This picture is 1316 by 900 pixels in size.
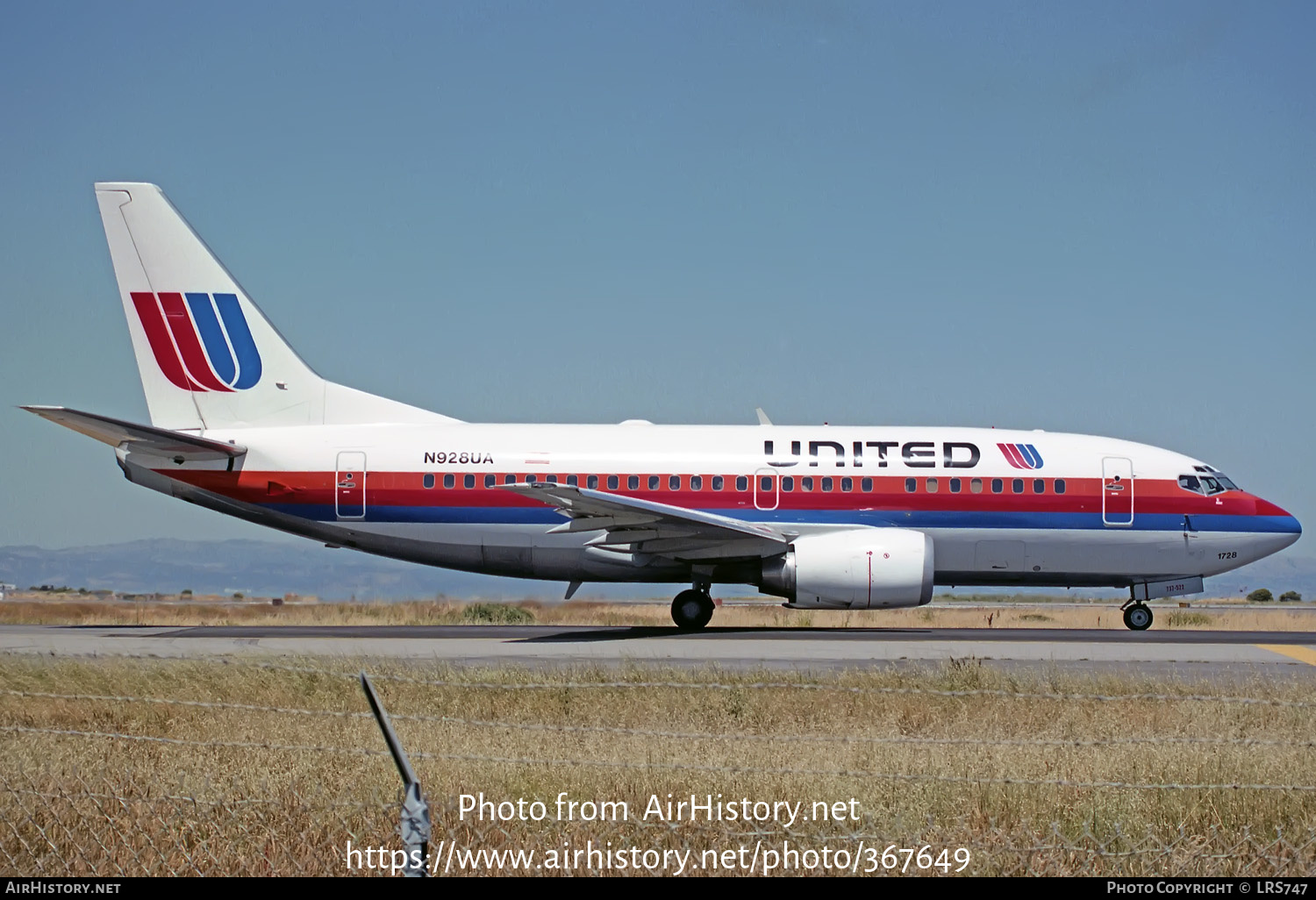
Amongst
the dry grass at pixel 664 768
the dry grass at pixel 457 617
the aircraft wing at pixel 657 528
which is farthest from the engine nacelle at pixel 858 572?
the dry grass at pixel 664 768

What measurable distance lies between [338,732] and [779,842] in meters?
4.94

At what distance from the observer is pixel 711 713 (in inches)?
468

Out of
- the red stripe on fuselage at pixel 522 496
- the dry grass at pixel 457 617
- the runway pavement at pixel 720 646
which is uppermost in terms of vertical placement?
the red stripe on fuselage at pixel 522 496

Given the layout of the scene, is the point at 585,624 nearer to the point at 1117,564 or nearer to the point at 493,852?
the point at 1117,564

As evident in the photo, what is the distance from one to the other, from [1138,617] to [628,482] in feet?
34.5

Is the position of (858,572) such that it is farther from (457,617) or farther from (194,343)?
(194,343)

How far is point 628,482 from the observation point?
936 inches

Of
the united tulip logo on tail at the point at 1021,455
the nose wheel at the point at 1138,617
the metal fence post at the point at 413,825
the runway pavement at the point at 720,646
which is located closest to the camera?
the metal fence post at the point at 413,825

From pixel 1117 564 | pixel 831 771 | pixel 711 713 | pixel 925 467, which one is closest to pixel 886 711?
pixel 711 713

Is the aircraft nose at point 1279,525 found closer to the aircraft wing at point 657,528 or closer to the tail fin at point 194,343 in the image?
the aircraft wing at point 657,528

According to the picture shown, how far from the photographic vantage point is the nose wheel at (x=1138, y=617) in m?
24.8

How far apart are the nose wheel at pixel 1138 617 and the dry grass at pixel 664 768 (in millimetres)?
11277

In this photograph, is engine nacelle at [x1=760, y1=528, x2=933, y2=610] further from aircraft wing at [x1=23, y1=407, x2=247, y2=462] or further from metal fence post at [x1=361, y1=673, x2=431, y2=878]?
metal fence post at [x1=361, y1=673, x2=431, y2=878]
